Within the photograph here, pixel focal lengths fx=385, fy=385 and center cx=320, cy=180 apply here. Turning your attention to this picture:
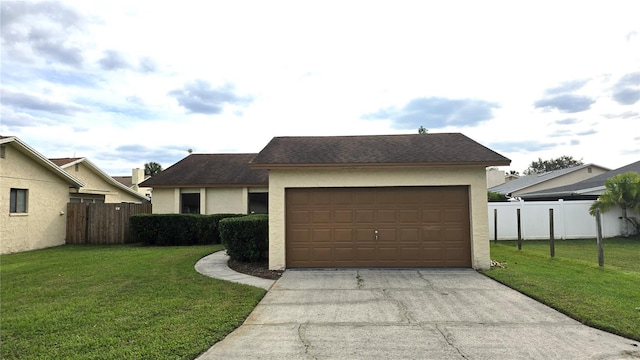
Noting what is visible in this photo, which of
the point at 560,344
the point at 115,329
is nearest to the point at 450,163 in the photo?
the point at 560,344

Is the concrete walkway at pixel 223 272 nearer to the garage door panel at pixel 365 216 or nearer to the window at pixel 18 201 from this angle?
the garage door panel at pixel 365 216

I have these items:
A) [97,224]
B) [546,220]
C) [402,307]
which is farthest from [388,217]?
[97,224]

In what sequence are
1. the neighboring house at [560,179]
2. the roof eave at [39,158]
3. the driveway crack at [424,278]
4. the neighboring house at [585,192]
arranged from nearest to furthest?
the driveway crack at [424,278] < the roof eave at [39,158] < the neighboring house at [585,192] < the neighboring house at [560,179]

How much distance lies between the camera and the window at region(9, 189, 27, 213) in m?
15.2

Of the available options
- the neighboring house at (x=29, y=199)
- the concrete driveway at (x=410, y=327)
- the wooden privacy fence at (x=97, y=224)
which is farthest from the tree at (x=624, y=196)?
the neighboring house at (x=29, y=199)

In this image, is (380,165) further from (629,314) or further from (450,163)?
(629,314)

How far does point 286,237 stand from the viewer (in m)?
10.6

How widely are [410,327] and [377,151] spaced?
6.15 meters

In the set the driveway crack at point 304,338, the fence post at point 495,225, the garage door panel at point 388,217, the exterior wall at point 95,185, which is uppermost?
the exterior wall at point 95,185

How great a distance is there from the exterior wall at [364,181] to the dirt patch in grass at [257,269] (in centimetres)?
30

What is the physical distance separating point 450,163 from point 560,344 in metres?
5.67

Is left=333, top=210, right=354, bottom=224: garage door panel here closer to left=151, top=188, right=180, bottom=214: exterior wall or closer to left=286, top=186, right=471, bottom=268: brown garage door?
left=286, top=186, right=471, bottom=268: brown garage door

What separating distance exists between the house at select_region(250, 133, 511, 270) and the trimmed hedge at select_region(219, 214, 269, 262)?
3.06 feet

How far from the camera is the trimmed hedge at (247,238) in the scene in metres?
11.2
